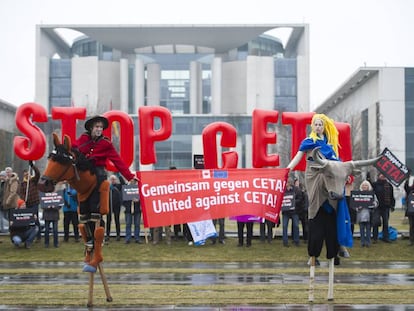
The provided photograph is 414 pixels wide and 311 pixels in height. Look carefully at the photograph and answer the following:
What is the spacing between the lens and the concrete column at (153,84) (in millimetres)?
109625

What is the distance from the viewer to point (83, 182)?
9453 millimetres

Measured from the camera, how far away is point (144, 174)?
48.3 feet

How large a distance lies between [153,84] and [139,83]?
2.22 metres

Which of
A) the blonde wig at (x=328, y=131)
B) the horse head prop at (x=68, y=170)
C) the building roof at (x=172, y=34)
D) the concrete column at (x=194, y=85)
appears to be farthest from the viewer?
the concrete column at (x=194, y=85)

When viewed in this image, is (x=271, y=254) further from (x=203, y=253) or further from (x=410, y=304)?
(x=410, y=304)

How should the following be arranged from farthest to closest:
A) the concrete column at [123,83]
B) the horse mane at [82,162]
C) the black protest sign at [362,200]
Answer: the concrete column at [123,83] → the black protest sign at [362,200] → the horse mane at [82,162]

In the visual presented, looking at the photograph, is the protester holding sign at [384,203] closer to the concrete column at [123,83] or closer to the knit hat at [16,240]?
the knit hat at [16,240]

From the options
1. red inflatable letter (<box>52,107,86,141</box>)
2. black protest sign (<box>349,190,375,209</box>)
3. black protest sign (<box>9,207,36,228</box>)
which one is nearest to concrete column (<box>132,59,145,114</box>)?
red inflatable letter (<box>52,107,86,141</box>)

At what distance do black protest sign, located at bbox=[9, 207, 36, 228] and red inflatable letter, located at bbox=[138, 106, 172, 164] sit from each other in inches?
160

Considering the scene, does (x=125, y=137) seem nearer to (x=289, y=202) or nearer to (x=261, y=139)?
(x=261, y=139)

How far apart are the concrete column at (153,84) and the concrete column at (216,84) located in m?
8.66

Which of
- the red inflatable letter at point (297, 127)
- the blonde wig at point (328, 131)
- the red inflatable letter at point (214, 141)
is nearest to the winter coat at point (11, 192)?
the red inflatable letter at point (214, 141)

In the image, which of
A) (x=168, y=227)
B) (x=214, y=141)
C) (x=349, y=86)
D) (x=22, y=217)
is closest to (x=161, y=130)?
(x=214, y=141)

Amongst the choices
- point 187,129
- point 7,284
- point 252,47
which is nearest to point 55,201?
point 7,284
